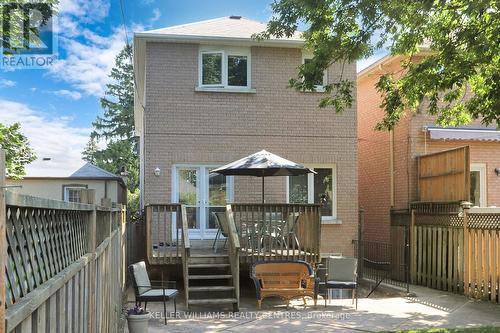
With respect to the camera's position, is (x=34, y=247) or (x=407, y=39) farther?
(x=407, y=39)

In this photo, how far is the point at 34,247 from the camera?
6.62ft

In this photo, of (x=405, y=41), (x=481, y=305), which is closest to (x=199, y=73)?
(x=405, y=41)

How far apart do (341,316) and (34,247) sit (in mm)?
7543

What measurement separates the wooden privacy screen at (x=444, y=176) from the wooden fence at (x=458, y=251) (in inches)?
15.4

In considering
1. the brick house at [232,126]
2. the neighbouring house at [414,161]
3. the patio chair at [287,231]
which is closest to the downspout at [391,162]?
the neighbouring house at [414,161]

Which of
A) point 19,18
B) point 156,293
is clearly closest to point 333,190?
point 156,293

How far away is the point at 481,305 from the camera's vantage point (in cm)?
982

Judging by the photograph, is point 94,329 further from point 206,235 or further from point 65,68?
point 65,68

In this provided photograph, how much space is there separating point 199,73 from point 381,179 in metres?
6.81

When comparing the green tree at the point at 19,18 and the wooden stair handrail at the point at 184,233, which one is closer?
the wooden stair handrail at the point at 184,233

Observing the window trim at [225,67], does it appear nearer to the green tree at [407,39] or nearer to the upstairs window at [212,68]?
the upstairs window at [212,68]

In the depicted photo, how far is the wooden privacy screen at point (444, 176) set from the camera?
11.6 m

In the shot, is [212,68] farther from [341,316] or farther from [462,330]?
[462,330]

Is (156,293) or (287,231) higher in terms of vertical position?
(287,231)
